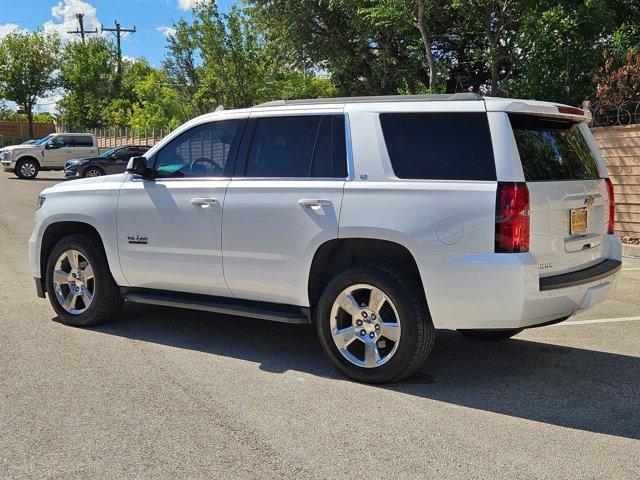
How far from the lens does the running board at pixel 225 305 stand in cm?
498

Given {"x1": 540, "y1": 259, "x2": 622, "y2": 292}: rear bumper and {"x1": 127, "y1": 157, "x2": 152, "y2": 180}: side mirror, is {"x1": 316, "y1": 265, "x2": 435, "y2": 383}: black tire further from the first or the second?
{"x1": 127, "y1": 157, "x2": 152, "y2": 180}: side mirror

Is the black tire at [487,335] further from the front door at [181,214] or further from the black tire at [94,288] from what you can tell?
the black tire at [94,288]

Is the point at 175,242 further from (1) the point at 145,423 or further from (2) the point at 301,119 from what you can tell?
(1) the point at 145,423

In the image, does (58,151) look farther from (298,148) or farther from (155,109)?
(298,148)

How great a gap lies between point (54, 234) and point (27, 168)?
2404 centimetres

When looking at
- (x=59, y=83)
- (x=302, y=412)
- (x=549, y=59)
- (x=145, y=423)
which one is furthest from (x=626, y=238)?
(x=59, y=83)

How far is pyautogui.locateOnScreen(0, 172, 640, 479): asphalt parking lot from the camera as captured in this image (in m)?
3.50

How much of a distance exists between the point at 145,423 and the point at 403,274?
6.16 ft

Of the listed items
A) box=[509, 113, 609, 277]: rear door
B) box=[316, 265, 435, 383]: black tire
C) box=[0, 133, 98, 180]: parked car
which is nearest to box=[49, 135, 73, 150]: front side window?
box=[0, 133, 98, 180]: parked car

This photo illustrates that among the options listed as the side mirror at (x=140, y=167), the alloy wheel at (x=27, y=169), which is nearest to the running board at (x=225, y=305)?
the side mirror at (x=140, y=167)

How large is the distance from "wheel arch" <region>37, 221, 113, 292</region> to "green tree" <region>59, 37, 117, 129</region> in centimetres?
4877

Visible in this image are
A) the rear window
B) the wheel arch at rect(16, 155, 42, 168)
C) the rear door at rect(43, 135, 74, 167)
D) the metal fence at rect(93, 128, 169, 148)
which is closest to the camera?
the rear window

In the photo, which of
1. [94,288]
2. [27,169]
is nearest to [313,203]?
[94,288]

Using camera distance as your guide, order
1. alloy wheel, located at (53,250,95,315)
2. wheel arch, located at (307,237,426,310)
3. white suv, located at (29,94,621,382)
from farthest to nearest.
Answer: alloy wheel, located at (53,250,95,315)
wheel arch, located at (307,237,426,310)
white suv, located at (29,94,621,382)
